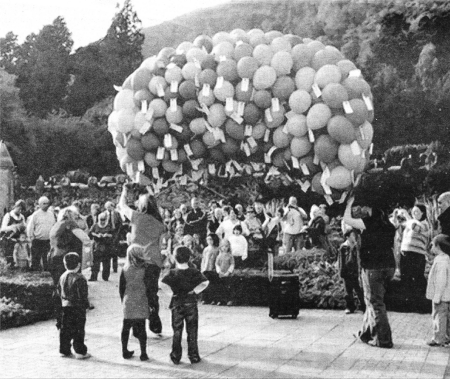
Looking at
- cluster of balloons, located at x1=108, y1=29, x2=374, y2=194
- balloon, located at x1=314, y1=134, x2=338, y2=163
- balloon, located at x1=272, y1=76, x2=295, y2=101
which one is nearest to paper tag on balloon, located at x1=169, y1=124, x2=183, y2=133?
cluster of balloons, located at x1=108, y1=29, x2=374, y2=194

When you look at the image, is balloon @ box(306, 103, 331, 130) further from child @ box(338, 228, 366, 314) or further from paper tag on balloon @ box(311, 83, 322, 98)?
child @ box(338, 228, 366, 314)

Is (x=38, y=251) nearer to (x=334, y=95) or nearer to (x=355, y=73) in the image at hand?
(x=334, y=95)

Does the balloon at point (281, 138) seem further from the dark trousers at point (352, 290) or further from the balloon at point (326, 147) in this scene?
the dark trousers at point (352, 290)

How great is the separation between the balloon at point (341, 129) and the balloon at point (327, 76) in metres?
0.42

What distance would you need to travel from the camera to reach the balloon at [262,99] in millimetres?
7431

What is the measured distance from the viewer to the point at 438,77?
24.8 ft

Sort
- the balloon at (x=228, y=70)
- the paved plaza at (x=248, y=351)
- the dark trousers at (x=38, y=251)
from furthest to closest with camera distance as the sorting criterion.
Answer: the dark trousers at (x=38, y=251) → the balloon at (x=228, y=70) → the paved plaza at (x=248, y=351)

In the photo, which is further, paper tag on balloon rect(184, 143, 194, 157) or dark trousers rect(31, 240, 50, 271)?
dark trousers rect(31, 240, 50, 271)

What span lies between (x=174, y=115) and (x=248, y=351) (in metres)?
3.07

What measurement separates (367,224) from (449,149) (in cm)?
255

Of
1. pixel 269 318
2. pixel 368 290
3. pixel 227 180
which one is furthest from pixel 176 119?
pixel 368 290

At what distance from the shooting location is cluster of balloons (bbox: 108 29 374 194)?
24.1 feet

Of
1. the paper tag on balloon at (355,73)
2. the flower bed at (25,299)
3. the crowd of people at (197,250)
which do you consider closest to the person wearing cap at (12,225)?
the crowd of people at (197,250)

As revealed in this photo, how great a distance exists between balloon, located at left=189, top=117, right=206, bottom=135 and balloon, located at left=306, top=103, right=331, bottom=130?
123cm
